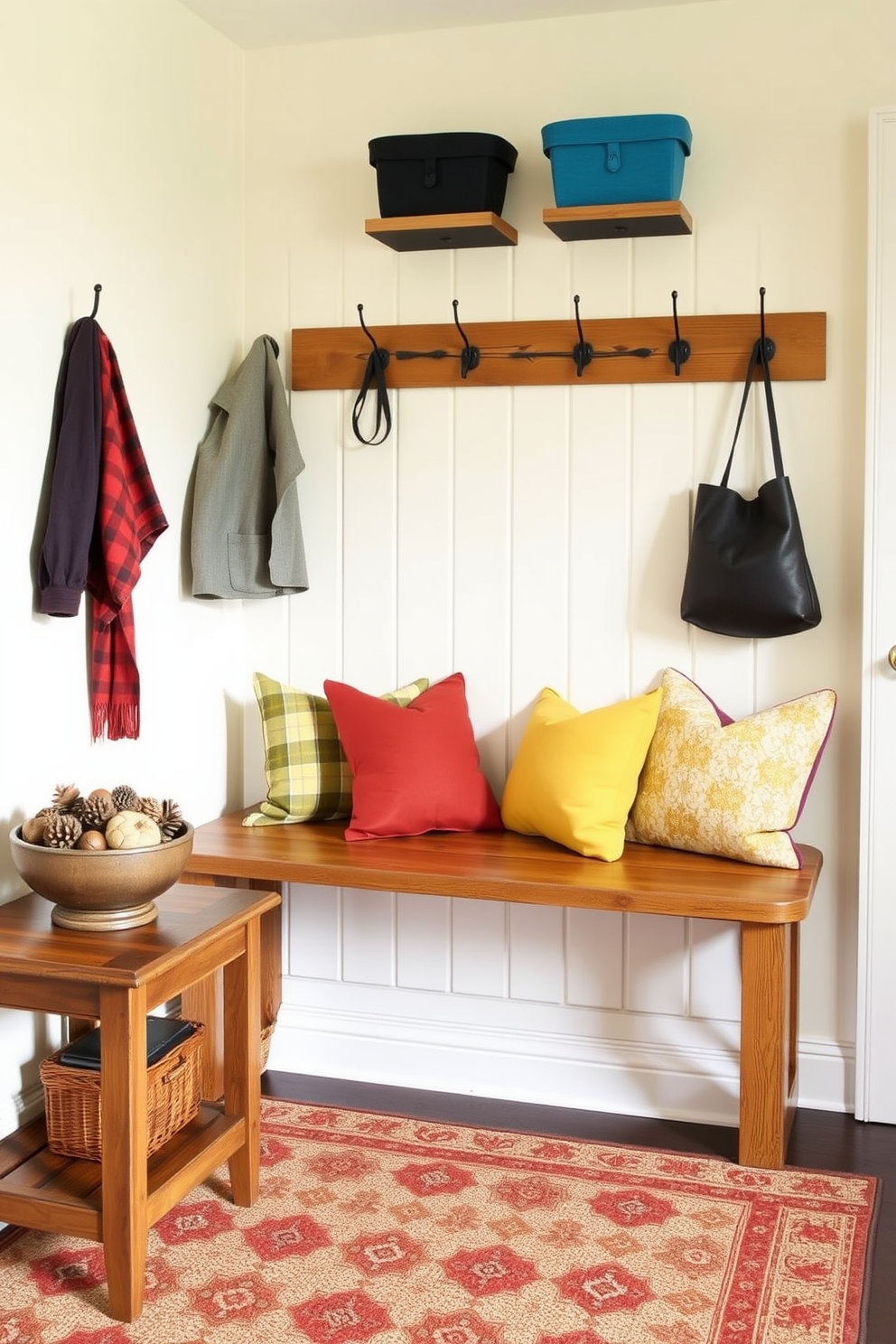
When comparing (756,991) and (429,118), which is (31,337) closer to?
(429,118)

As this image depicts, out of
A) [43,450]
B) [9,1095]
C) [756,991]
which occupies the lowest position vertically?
[9,1095]

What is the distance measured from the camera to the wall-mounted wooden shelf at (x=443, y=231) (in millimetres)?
2861

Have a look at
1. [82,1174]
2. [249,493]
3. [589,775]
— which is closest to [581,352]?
[249,493]

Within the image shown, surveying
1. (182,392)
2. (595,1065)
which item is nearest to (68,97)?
(182,392)

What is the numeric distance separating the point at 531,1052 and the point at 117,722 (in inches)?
49.0

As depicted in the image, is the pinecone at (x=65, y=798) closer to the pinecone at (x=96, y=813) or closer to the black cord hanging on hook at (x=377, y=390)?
the pinecone at (x=96, y=813)

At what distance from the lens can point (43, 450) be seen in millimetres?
2486

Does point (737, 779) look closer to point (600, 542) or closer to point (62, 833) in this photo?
point (600, 542)

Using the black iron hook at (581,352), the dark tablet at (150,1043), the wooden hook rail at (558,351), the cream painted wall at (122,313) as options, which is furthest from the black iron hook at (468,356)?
the dark tablet at (150,1043)

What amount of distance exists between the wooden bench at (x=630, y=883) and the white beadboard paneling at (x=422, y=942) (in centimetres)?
31

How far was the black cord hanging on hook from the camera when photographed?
10.3 feet

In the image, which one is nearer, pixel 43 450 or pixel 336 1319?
pixel 336 1319

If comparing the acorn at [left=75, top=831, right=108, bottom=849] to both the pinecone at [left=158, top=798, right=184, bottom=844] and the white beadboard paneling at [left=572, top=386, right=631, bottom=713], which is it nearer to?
the pinecone at [left=158, top=798, right=184, bottom=844]

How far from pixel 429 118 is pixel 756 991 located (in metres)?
2.12
